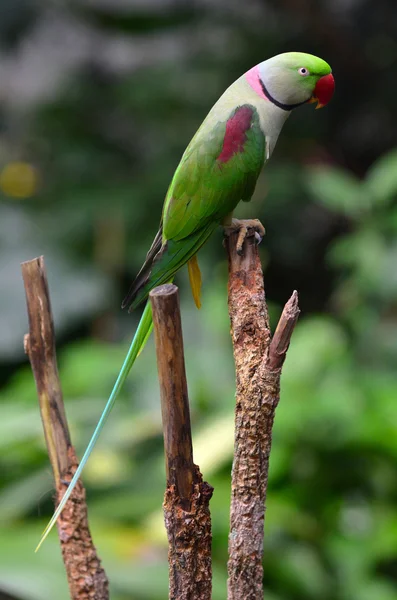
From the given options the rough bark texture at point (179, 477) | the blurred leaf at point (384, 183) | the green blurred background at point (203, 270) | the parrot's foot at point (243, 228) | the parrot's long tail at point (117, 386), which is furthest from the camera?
the blurred leaf at point (384, 183)

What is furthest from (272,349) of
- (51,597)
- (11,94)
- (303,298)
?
(11,94)

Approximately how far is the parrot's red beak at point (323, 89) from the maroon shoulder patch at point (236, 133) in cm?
9

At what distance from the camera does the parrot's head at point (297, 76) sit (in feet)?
3.20

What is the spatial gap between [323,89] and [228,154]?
5.7 inches

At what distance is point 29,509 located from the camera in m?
1.86

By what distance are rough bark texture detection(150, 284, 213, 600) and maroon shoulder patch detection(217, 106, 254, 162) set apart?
1.21 ft

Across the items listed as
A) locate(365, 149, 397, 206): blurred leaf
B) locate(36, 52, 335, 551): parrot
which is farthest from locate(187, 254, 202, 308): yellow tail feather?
A: locate(365, 149, 397, 206): blurred leaf

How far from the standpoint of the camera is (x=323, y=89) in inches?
39.1

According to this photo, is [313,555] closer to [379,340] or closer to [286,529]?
[286,529]

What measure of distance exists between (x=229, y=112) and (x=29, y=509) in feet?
3.97

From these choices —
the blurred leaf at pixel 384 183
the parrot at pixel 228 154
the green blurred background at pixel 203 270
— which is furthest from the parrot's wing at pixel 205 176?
the blurred leaf at pixel 384 183

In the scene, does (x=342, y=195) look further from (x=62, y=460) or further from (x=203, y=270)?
(x=62, y=460)

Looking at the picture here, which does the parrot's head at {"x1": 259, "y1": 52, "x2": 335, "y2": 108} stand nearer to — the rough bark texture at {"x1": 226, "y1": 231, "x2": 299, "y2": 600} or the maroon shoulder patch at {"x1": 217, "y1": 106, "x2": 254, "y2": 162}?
the maroon shoulder patch at {"x1": 217, "y1": 106, "x2": 254, "y2": 162}

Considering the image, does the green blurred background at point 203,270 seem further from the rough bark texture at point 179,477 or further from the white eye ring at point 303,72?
the white eye ring at point 303,72
